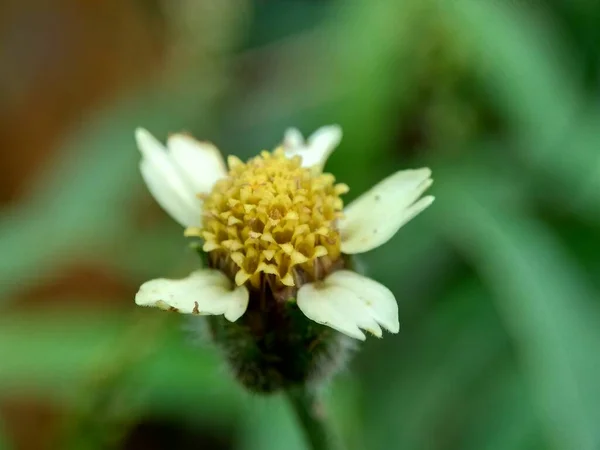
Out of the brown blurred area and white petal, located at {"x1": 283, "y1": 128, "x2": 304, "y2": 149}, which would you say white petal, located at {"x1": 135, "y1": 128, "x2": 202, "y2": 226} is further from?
the brown blurred area

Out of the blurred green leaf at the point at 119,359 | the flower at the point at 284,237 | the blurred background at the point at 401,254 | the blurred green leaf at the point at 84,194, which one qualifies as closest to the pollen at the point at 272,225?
the flower at the point at 284,237

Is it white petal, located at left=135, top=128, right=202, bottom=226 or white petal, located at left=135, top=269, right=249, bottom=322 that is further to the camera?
white petal, located at left=135, top=128, right=202, bottom=226

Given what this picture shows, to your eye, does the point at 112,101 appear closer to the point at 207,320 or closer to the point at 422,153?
the point at 422,153

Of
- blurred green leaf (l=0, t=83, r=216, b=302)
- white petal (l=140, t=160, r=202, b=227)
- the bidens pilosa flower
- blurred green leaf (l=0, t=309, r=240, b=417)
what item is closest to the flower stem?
the bidens pilosa flower

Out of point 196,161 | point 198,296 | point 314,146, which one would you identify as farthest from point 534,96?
point 198,296

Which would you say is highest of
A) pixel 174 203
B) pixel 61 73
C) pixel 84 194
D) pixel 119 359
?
pixel 61 73

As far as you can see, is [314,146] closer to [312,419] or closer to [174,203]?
[174,203]

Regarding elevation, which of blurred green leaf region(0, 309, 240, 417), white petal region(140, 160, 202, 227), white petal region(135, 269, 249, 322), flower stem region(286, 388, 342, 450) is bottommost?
flower stem region(286, 388, 342, 450)
